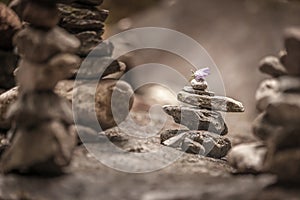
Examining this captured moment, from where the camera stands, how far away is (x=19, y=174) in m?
2.63

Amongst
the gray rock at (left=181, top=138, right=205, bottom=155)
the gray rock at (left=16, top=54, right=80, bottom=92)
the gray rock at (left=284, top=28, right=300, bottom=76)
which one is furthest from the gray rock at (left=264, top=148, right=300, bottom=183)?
the gray rock at (left=16, top=54, right=80, bottom=92)

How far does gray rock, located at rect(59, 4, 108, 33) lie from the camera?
352 cm

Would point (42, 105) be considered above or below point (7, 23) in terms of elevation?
below

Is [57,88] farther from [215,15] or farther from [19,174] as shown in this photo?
[215,15]

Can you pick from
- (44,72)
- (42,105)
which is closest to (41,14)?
(44,72)

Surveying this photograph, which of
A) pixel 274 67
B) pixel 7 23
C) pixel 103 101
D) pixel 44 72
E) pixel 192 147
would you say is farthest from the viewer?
→ pixel 7 23

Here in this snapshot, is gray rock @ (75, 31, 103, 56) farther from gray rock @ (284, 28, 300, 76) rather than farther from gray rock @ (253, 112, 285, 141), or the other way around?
gray rock @ (284, 28, 300, 76)

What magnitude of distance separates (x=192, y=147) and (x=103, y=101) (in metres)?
0.80

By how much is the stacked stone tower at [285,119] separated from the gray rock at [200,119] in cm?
100

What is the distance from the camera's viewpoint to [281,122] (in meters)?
2.52

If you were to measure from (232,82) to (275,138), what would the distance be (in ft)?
19.6

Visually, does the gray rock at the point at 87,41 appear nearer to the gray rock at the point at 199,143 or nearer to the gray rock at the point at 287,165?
the gray rock at the point at 199,143

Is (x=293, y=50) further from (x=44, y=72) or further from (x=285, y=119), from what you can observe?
(x=44, y=72)

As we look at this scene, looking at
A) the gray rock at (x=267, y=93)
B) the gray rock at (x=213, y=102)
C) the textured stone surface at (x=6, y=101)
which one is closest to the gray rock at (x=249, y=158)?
the gray rock at (x=267, y=93)
